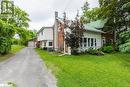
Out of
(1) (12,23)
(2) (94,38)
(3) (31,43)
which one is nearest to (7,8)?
(1) (12,23)

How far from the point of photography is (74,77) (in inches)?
524

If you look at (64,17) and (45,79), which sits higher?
(64,17)

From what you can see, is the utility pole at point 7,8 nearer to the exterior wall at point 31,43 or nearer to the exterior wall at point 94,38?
the exterior wall at point 94,38

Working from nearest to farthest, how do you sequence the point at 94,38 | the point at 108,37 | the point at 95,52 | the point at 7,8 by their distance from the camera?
the point at 95,52 → the point at 94,38 → the point at 108,37 → the point at 7,8

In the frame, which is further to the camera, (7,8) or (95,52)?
(7,8)

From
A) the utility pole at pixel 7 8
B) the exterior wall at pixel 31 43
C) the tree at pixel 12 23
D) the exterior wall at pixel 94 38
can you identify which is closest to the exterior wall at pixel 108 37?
the exterior wall at pixel 94 38

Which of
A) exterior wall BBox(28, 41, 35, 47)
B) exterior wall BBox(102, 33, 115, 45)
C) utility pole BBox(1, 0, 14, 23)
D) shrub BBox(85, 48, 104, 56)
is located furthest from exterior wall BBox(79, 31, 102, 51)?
exterior wall BBox(28, 41, 35, 47)

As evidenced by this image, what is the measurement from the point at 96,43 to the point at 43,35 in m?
21.9

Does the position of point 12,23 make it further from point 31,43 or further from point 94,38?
point 31,43

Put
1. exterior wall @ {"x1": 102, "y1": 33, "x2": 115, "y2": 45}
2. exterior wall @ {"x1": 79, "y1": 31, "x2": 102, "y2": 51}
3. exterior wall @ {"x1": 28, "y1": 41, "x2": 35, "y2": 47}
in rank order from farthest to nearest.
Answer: exterior wall @ {"x1": 28, "y1": 41, "x2": 35, "y2": 47}, exterior wall @ {"x1": 102, "y1": 33, "x2": 115, "y2": 45}, exterior wall @ {"x1": 79, "y1": 31, "x2": 102, "y2": 51}

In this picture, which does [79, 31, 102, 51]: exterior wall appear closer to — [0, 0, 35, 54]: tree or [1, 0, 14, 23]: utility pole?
[0, 0, 35, 54]: tree

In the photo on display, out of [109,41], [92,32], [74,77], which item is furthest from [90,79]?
[109,41]

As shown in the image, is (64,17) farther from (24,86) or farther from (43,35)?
(43,35)

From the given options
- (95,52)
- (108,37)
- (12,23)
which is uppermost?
(12,23)
